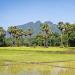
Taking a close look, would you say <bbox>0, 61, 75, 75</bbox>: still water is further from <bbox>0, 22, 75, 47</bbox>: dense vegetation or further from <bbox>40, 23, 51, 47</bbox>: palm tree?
<bbox>40, 23, 51, 47</bbox>: palm tree

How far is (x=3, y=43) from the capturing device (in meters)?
163

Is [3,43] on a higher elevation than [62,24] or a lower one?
lower

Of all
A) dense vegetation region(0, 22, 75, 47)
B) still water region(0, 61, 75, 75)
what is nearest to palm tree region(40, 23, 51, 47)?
dense vegetation region(0, 22, 75, 47)

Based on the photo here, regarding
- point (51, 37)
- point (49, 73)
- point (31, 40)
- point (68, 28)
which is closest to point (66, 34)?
point (68, 28)

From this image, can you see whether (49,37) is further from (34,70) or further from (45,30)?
(34,70)

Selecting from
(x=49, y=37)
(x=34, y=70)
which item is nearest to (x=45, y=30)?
(x=49, y=37)

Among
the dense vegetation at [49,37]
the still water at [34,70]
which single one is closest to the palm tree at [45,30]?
the dense vegetation at [49,37]

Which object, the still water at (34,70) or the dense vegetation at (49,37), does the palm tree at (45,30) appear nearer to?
the dense vegetation at (49,37)

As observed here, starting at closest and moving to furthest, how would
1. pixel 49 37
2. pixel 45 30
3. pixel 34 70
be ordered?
1. pixel 34 70
2. pixel 45 30
3. pixel 49 37

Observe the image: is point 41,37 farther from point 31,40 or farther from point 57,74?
point 57,74

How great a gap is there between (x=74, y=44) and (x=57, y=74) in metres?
135

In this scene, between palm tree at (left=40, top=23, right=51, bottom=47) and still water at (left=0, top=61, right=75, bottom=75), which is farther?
palm tree at (left=40, top=23, right=51, bottom=47)

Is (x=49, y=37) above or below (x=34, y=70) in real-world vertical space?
above

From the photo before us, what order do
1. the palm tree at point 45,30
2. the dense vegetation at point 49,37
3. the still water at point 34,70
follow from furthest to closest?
the palm tree at point 45,30, the dense vegetation at point 49,37, the still water at point 34,70
